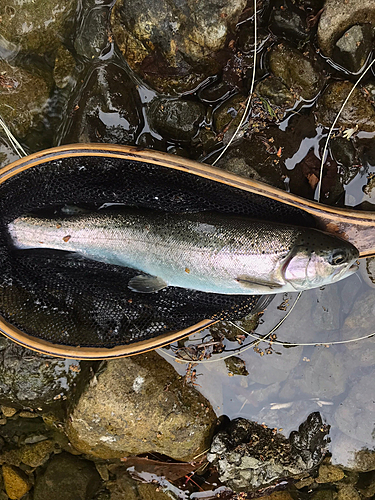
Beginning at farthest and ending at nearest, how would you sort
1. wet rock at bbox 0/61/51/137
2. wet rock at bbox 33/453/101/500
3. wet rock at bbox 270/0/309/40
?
wet rock at bbox 33/453/101/500 → wet rock at bbox 0/61/51/137 → wet rock at bbox 270/0/309/40

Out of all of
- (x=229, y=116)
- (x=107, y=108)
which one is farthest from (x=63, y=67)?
(x=229, y=116)

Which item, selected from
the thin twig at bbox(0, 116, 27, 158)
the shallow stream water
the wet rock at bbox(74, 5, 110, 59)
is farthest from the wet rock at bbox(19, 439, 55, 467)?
the wet rock at bbox(74, 5, 110, 59)

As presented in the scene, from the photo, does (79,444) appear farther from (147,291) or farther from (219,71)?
(219,71)

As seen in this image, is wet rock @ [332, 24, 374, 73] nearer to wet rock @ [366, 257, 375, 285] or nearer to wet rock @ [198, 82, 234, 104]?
wet rock @ [198, 82, 234, 104]

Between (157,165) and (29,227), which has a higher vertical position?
(157,165)

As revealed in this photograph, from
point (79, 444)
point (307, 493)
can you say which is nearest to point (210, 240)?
point (79, 444)

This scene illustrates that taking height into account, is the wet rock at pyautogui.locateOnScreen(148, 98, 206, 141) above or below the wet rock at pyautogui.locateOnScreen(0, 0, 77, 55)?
below
